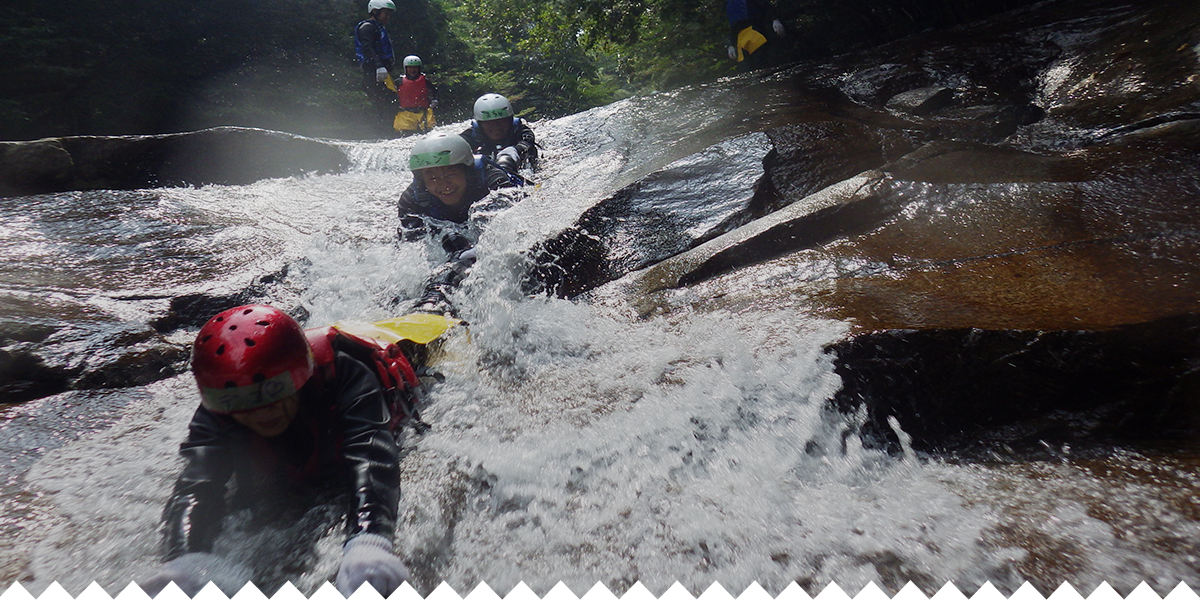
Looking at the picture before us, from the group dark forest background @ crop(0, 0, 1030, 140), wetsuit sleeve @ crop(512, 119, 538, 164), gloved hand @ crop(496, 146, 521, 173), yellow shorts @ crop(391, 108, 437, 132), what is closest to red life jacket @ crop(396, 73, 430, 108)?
yellow shorts @ crop(391, 108, 437, 132)

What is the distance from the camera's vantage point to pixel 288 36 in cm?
1397

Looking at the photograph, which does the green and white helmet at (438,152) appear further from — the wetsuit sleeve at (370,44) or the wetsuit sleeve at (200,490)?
the wetsuit sleeve at (370,44)

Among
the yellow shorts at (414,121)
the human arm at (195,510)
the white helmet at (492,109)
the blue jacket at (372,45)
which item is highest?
the blue jacket at (372,45)

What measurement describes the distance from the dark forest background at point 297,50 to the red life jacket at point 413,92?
249 cm

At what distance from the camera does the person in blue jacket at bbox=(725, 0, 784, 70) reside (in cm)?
916

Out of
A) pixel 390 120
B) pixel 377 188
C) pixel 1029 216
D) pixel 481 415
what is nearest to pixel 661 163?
pixel 1029 216

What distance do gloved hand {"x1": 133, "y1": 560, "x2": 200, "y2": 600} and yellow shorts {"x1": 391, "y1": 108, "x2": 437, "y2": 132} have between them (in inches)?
436

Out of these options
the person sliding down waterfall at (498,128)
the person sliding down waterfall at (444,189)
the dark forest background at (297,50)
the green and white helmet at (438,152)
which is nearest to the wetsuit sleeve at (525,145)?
the person sliding down waterfall at (498,128)

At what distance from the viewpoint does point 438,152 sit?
16.9 ft

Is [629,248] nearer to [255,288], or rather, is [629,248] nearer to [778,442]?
[778,442]

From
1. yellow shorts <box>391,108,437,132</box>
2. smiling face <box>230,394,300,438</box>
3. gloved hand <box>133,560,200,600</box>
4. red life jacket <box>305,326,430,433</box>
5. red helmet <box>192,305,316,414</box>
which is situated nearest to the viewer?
gloved hand <box>133,560,200,600</box>

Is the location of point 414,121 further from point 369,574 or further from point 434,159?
point 369,574

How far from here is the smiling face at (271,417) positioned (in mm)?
2154

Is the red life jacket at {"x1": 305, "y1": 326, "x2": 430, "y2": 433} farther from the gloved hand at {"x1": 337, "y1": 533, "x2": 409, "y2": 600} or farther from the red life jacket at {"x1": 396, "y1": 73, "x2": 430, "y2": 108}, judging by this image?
the red life jacket at {"x1": 396, "y1": 73, "x2": 430, "y2": 108}
